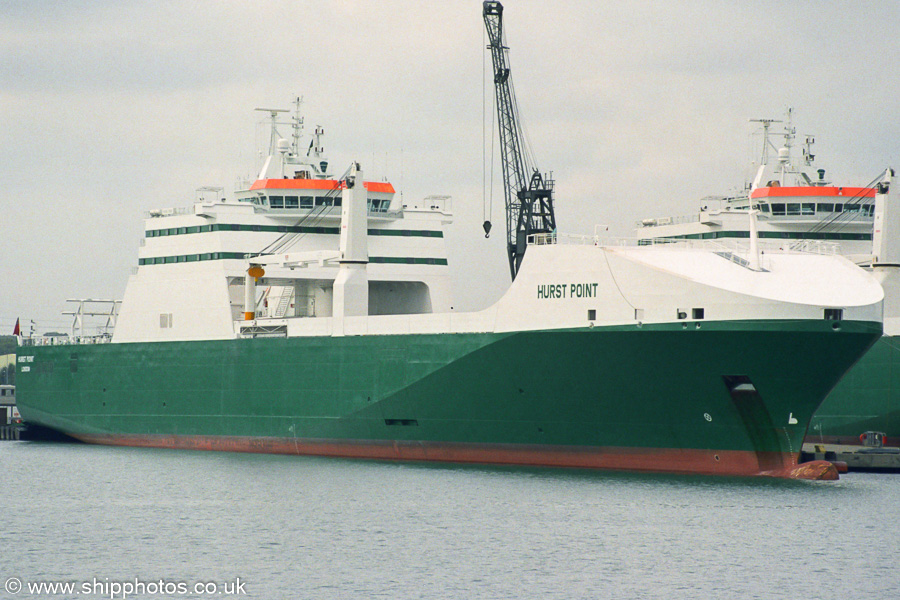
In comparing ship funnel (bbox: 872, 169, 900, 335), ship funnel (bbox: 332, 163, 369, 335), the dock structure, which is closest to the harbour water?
the dock structure

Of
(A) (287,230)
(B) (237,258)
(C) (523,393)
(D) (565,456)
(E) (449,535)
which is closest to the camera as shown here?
(E) (449,535)

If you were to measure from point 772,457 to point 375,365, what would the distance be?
1242 centimetres

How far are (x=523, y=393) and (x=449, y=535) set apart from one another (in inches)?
397

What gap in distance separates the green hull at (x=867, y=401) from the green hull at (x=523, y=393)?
32.9ft

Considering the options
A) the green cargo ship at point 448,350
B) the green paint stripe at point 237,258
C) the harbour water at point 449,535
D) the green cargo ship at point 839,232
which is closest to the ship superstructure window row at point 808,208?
the green cargo ship at point 839,232

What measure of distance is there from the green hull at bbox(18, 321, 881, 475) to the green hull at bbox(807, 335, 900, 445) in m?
10.0

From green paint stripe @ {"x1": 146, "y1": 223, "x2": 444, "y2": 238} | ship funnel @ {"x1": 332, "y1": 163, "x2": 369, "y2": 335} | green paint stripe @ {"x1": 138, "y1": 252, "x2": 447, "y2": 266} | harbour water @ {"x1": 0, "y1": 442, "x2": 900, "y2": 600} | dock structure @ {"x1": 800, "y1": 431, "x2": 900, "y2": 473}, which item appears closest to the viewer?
harbour water @ {"x1": 0, "y1": 442, "x2": 900, "y2": 600}

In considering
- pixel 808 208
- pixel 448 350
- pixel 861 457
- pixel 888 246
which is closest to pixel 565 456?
pixel 448 350

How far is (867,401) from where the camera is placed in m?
44.0

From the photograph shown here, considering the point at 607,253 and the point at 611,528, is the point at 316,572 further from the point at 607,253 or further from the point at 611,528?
the point at 607,253

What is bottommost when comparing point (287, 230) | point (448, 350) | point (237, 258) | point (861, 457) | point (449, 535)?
point (449, 535)

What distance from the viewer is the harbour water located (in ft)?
75.2

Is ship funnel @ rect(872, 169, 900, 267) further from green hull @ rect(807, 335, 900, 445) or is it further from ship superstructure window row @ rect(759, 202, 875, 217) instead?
ship superstructure window row @ rect(759, 202, 875, 217)

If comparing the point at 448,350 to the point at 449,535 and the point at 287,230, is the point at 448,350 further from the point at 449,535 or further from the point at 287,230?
the point at 287,230
